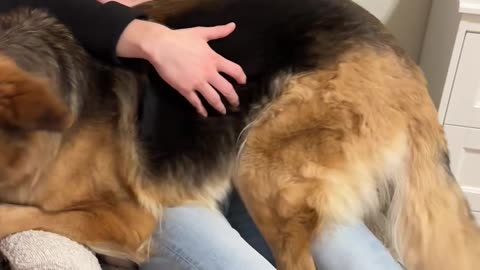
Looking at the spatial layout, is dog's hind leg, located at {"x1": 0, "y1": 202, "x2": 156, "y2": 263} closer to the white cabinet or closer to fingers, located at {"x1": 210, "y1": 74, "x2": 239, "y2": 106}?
fingers, located at {"x1": 210, "y1": 74, "x2": 239, "y2": 106}

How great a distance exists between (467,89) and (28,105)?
1.22 metres

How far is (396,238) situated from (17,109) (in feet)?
2.57

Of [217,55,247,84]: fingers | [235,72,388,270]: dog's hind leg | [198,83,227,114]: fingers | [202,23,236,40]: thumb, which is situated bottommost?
[235,72,388,270]: dog's hind leg

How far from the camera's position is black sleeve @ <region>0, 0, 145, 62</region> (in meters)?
1.30

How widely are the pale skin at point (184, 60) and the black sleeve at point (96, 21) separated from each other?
0.06 ft

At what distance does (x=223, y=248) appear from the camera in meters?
1.25

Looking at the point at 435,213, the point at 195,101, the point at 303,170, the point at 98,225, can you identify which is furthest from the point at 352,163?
the point at 98,225

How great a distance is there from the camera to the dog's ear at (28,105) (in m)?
1.10

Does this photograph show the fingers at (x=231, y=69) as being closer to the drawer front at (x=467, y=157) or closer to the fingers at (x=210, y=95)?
the fingers at (x=210, y=95)

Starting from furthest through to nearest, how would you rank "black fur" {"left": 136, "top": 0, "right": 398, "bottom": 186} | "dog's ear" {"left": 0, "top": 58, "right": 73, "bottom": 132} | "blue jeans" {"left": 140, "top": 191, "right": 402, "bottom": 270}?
"black fur" {"left": 136, "top": 0, "right": 398, "bottom": 186} < "blue jeans" {"left": 140, "top": 191, "right": 402, "bottom": 270} < "dog's ear" {"left": 0, "top": 58, "right": 73, "bottom": 132}

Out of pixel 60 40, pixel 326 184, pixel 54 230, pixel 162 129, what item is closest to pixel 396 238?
pixel 326 184

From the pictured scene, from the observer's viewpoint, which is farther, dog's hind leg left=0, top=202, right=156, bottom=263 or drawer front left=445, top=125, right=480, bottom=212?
drawer front left=445, top=125, right=480, bottom=212

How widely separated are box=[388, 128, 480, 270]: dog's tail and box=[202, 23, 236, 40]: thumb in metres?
0.44

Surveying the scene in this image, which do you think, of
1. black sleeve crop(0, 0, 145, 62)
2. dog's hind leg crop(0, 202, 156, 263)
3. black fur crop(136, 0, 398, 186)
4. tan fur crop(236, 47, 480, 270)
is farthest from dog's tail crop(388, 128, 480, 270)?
black sleeve crop(0, 0, 145, 62)
